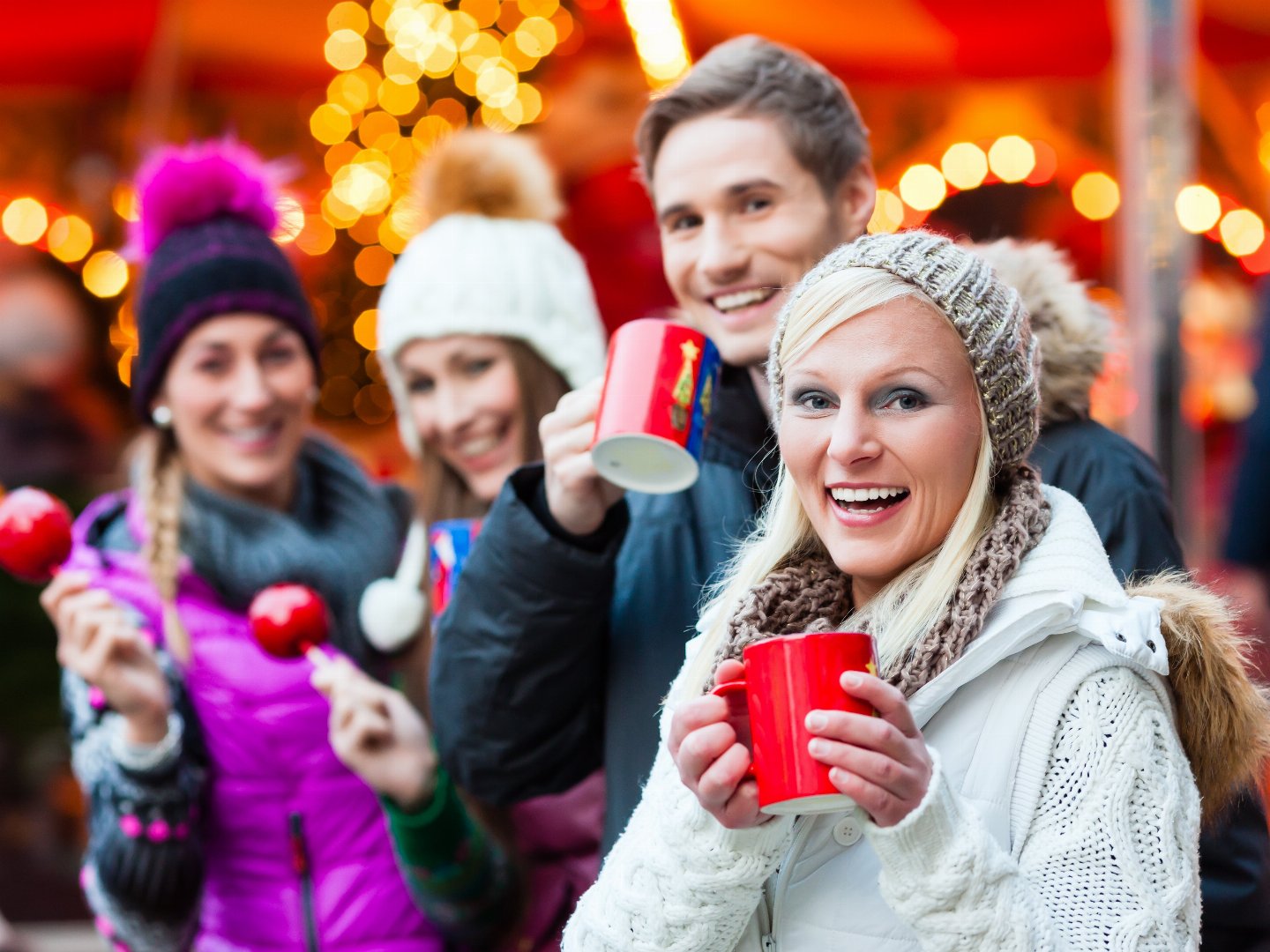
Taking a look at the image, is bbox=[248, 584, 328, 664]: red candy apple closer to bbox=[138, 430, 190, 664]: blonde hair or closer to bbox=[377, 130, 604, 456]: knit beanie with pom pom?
bbox=[138, 430, 190, 664]: blonde hair

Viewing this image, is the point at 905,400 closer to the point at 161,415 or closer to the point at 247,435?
the point at 247,435

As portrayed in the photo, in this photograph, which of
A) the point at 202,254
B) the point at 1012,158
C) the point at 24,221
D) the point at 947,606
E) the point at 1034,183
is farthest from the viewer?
the point at 24,221

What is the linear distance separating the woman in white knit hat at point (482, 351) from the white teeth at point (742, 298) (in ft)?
2.47

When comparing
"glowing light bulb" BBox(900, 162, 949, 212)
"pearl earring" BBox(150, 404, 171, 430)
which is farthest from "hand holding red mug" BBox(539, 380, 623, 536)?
"glowing light bulb" BBox(900, 162, 949, 212)

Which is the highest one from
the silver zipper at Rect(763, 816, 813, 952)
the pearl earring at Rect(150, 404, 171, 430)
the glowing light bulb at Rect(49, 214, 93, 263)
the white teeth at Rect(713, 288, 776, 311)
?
the glowing light bulb at Rect(49, 214, 93, 263)

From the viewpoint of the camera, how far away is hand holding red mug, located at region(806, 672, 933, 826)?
1440 millimetres

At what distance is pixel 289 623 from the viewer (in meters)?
2.83

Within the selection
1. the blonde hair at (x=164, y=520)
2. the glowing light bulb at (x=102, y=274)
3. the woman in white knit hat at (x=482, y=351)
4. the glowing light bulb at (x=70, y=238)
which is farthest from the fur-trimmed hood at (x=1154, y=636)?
the glowing light bulb at (x=70, y=238)

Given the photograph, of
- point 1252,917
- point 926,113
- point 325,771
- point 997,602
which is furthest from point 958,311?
point 926,113

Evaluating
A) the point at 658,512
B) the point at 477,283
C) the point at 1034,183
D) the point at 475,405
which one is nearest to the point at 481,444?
the point at 475,405

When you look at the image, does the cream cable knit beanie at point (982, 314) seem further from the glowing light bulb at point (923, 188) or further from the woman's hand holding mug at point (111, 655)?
the glowing light bulb at point (923, 188)

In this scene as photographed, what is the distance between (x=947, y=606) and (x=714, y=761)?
348mm

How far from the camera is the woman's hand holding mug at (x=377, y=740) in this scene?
2764 millimetres

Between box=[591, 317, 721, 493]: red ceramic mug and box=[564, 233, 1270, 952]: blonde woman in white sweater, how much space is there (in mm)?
227
